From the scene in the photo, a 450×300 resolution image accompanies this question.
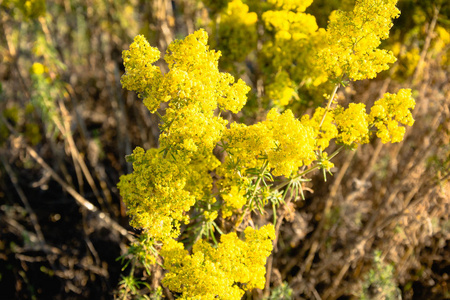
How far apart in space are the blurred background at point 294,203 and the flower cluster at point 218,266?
1.20 meters

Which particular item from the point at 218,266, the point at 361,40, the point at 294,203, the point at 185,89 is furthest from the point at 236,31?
the point at 294,203

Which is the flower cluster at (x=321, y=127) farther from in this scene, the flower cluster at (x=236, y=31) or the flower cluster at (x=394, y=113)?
the flower cluster at (x=236, y=31)

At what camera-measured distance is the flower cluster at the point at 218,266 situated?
1687 mm

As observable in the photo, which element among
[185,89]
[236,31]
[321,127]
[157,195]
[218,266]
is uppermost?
[236,31]

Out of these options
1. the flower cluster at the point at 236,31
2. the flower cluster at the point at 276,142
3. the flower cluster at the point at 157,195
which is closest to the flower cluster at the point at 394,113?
the flower cluster at the point at 276,142

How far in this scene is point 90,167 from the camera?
5.25 meters

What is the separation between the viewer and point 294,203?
175 inches

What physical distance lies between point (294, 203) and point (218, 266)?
2.86 m

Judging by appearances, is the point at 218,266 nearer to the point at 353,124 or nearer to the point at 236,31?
the point at 353,124

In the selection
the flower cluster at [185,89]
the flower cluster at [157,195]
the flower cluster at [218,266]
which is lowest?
the flower cluster at [218,266]

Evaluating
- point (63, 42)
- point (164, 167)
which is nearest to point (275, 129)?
point (164, 167)

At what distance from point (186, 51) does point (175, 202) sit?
2.55 feet

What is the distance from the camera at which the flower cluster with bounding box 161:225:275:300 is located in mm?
1687

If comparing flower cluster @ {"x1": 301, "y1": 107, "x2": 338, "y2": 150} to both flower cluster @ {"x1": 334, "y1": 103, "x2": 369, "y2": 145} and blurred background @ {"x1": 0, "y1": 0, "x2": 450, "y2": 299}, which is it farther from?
blurred background @ {"x1": 0, "y1": 0, "x2": 450, "y2": 299}
